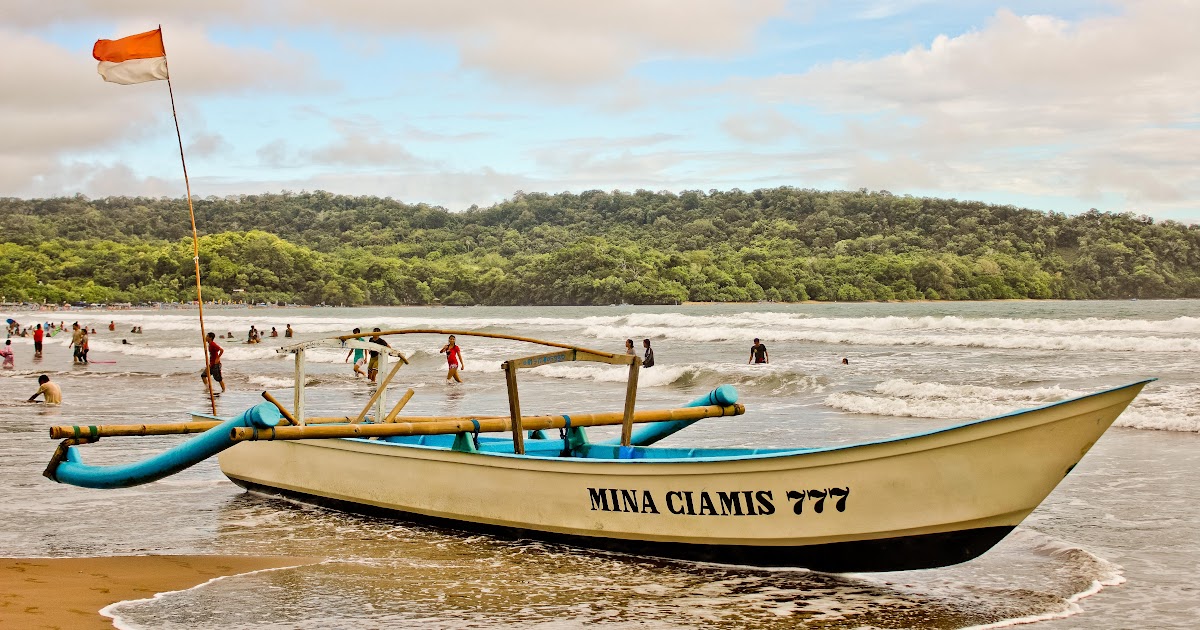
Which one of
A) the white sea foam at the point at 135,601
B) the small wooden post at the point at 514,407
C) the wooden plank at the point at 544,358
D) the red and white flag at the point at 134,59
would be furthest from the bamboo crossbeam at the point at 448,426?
the red and white flag at the point at 134,59

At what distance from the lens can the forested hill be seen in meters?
116

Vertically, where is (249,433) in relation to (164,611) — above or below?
above

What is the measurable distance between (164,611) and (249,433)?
5.89ft

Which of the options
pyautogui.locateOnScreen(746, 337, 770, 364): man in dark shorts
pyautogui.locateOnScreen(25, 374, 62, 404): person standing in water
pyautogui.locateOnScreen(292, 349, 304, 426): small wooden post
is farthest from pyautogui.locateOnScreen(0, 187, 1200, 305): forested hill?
pyautogui.locateOnScreen(292, 349, 304, 426): small wooden post

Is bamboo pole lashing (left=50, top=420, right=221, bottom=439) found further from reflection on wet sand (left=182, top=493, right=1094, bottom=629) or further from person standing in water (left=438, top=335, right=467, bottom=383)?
person standing in water (left=438, top=335, right=467, bottom=383)

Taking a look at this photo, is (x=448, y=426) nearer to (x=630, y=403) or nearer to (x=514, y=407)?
(x=514, y=407)

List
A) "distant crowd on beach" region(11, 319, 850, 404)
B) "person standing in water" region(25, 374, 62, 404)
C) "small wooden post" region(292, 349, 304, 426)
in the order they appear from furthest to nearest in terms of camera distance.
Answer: "distant crowd on beach" region(11, 319, 850, 404) → "person standing in water" region(25, 374, 62, 404) → "small wooden post" region(292, 349, 304, 426)

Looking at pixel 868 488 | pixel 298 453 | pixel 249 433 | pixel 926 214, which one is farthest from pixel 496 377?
pixel 926 214

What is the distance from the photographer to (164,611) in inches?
277

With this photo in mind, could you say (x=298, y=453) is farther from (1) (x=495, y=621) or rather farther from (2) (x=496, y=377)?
(2) (x=496, y=377)

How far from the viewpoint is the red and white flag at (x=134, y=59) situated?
586 inches

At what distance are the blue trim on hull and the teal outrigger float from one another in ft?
0.04

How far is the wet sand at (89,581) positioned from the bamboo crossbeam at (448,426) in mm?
1039

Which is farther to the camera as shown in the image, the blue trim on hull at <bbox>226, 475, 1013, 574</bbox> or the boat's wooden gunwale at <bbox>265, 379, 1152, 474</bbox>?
the blue trim on hull at <bbox>226, 475, 1013, 574</bbox>
